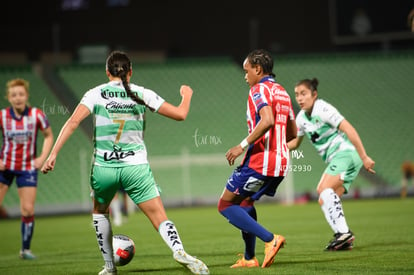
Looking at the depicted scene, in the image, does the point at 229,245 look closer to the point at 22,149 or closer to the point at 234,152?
the point at 22,149

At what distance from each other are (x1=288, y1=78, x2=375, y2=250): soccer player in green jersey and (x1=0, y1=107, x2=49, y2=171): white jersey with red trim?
3.36m

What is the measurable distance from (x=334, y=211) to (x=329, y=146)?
103cm

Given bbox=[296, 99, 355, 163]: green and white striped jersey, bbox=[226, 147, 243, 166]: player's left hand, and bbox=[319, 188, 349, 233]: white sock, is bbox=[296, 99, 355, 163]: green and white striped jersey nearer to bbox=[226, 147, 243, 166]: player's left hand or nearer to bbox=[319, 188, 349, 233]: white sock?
bbox=[319, 188, 349, 233]: white sock

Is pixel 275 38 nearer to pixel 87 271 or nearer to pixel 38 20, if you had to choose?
pixel 38 20

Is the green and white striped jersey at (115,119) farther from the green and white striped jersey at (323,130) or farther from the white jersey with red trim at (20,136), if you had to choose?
the white jersey with red trim at (20,136)

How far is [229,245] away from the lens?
31.0 ft

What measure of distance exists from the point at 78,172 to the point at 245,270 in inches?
558

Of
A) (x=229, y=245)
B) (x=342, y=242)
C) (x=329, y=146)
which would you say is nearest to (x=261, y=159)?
(x=342, y=242)

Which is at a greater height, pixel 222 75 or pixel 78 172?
pixel 222 75

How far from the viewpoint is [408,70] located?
23.5 m

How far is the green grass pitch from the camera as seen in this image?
6883 millimetres

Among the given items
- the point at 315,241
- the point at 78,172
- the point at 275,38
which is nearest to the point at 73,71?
the point at 78,172

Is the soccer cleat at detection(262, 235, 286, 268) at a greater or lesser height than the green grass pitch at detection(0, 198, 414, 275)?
greater

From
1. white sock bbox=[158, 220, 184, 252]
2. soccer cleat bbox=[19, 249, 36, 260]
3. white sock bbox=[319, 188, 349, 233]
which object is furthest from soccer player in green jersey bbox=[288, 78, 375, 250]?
soccer cleat bbox=[19, 249, 36, 260]
